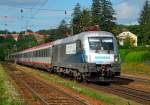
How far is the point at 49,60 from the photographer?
42312 mm

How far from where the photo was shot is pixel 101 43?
26.6 metres

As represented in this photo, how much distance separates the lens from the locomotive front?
84.1ft

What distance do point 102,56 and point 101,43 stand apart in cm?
107

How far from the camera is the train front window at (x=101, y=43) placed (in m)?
26.4

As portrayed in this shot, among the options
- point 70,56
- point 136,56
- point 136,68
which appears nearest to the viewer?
point 70,56

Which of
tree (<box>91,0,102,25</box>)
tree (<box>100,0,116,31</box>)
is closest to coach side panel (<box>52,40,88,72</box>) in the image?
tree (<box>91,0,102,25</box>)

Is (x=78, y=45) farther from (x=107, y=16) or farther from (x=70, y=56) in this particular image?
(x=107, y=16)

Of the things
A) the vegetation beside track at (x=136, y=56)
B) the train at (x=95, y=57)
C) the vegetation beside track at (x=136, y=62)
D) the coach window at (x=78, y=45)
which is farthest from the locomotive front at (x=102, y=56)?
the vegetation beside track at (x=136, y=56)

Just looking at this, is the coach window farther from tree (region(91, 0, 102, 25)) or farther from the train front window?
tree (region(91, 0, 102, 25))

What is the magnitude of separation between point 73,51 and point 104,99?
36.9 feet

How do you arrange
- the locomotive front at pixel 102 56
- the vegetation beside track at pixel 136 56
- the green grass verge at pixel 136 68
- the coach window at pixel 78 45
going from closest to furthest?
the locomotive front at pixel 102 56 < the coach window at pixel 78 45 < the green grass verge at pixel 136 68 < the vegetation beside track at pixel 136 56

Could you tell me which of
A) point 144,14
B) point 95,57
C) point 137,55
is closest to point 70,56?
point 95,57

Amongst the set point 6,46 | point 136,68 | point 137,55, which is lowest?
point 136,68

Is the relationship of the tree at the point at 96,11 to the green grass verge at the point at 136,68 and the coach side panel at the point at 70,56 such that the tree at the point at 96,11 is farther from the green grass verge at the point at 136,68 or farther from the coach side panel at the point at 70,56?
the coach side panel at the point at 70,56
